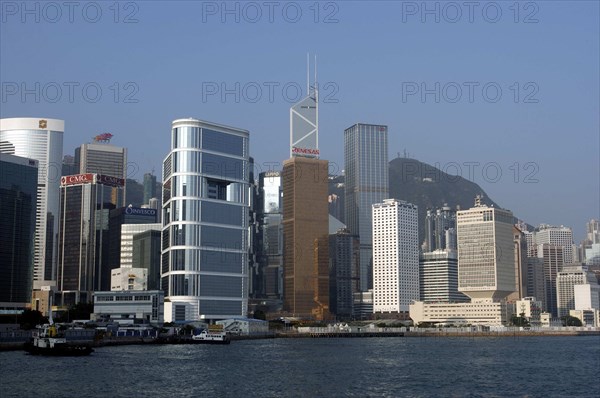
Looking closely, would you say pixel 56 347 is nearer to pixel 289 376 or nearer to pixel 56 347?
pixel 56 347

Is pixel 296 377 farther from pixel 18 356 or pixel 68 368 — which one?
pixel 18 356

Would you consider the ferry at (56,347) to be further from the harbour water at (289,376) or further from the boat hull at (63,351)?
the harbour water at (289,376)

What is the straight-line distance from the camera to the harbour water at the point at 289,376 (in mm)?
90250

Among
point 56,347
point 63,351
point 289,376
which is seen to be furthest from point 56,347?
point 289,376

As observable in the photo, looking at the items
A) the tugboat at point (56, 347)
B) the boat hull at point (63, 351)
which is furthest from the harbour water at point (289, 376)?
the boat hull at point (63, 351)

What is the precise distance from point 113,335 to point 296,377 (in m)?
98.0

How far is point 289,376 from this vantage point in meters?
108

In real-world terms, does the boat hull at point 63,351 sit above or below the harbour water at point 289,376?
above

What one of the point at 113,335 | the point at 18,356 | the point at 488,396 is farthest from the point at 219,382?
the point at 113,335

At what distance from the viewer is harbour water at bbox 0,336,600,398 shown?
9025 centimetres

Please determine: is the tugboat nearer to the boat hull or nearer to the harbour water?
the boat hull

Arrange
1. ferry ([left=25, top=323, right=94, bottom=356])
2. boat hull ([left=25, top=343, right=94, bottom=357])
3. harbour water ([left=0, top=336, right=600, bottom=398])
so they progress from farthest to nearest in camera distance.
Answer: ferry ([left=25, top=323, right=94, bottom=356]) → boat hull ([left=25, top=343, right=94, bottom=357]) → harbour water ([left=0, top=336, right=600, bottom=398])

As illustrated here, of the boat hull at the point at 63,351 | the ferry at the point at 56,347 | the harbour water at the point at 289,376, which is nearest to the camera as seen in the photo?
the harbour water at the point at 289,376

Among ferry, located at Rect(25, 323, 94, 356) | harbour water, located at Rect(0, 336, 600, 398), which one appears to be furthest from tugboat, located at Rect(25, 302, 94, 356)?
harbour water, located at Rect(0, 336, 600, 398)
